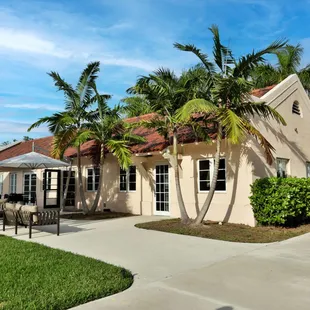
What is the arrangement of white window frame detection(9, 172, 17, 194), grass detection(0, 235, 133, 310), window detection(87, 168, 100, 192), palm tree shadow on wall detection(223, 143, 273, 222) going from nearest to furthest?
grass detection(0, 235, 133, 310) → palm tree shadow on wall detection(223, 143, 273, 222) → window detection(87, 168, 100, 192) → white window frame detection(9, 172, 17, 194)

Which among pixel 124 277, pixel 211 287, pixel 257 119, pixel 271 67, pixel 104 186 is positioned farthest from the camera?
pixel 271 67

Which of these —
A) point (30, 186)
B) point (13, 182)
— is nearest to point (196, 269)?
point (30, 186)

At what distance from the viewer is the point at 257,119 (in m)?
12.7

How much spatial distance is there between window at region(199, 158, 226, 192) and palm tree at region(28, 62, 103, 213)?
5328 mm

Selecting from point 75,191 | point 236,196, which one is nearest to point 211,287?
point 236,196

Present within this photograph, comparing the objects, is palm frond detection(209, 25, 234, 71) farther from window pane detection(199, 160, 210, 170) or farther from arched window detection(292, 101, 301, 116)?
→ arched window detection(292, 101, 301, 116)

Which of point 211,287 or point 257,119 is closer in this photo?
point 211,287

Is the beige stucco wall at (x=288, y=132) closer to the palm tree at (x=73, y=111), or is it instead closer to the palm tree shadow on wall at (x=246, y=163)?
the palm tree shadow on wall at (x=246, y=163)

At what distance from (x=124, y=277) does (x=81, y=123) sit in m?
10.6

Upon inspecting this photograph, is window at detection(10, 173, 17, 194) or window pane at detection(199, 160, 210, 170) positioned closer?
window pane at detection(199, 160, 210, 170)

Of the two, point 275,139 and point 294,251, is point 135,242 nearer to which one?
point 294,251

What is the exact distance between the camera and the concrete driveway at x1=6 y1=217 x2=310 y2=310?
4637 millimetres

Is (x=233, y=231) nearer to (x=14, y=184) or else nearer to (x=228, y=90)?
(x=228, y=90)

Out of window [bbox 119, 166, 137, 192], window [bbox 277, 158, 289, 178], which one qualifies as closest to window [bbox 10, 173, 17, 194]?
window [bbox 119, 166, 137, 192]
